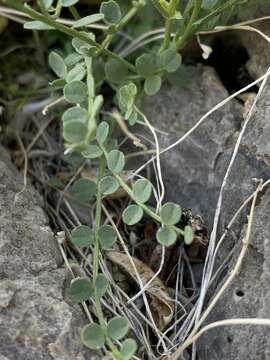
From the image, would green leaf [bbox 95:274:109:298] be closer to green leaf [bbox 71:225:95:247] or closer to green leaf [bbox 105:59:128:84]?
green leaf [bbox 71:225:95:247]

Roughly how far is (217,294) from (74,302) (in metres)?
0.26

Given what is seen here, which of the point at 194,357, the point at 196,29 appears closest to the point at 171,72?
the point at 196,29

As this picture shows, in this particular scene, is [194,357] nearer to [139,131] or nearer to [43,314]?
[43,314]

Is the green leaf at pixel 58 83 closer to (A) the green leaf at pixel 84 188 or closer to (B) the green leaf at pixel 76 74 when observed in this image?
(B) the green leaf at pixel 76 74

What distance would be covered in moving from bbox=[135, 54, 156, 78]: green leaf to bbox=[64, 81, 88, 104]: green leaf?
183mm

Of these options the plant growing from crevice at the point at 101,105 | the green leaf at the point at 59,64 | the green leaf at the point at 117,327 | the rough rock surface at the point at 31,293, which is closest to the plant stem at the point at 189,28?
the plant growing from crevice at the point at 101,105

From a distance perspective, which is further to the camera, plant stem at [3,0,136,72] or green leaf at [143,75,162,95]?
green leaf at [143,75,162,95]

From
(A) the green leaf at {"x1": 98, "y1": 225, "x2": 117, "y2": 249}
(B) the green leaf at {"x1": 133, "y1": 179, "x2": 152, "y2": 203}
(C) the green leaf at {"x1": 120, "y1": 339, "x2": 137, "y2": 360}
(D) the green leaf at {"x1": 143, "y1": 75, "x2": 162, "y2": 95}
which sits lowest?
(C) the green leaf at {"x1": 120, "y1": 339, "x2": 137, "y2": 360}

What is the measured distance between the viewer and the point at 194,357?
4.04 ft

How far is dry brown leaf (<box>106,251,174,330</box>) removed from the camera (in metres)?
1.30

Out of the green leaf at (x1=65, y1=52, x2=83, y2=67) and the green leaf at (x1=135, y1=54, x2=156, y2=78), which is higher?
the green leaf at (x1=65, y1=52, x2=83, y2=67)

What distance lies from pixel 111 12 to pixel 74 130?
0.37 metres

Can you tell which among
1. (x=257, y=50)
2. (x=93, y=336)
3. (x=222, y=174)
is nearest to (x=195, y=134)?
(x=222, y=174)

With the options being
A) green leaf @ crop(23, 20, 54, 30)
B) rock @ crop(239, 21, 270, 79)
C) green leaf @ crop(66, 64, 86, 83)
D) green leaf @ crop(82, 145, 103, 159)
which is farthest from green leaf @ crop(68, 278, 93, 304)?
rock @ crop(239, 21, 270, 79)
